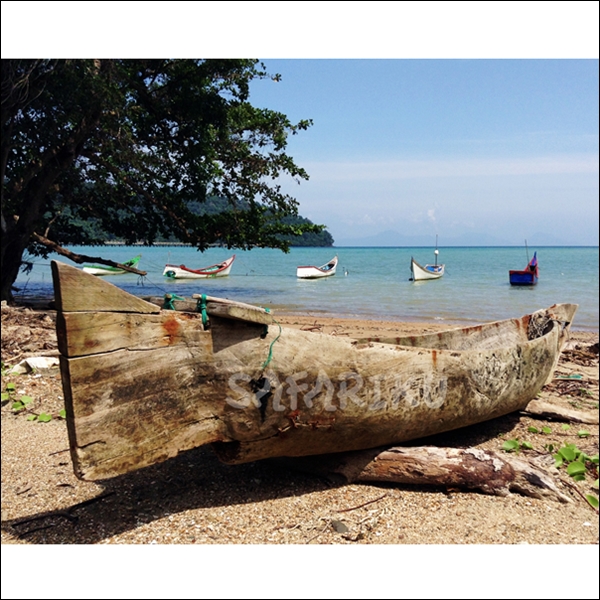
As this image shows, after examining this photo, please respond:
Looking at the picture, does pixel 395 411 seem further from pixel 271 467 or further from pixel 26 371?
pixel 26 371

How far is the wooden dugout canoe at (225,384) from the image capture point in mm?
2105

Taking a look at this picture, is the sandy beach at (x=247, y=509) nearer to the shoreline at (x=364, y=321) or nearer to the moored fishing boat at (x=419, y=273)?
the shoreline at (x=364, y=321)

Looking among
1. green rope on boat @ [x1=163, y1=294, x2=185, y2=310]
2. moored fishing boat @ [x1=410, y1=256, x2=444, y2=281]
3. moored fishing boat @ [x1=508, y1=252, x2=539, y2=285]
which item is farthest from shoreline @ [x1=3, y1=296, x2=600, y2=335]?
moored fishing boat @ [x1=410, y1=256, x2=444, y2=281]

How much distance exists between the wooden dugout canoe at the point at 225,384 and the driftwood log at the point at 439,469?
0.36ft

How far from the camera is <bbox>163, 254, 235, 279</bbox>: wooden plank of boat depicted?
22156mm

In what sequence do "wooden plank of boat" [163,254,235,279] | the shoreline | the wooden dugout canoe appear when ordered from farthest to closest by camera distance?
"wooden plank of boat" [163,254,235,279], the shoreline, the wooden dugout canoe

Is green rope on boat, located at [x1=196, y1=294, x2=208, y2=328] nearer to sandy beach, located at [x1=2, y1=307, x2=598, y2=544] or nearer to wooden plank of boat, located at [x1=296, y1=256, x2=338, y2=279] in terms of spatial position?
sandy beach, located at [x1=2, y1=307, x2=598, y2=544]

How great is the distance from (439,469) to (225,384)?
1.29 m

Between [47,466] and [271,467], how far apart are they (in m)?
1.39

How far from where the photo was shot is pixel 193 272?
2284 cm

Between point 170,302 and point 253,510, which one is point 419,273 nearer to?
point 253,510

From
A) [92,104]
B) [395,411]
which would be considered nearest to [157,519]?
[395,411]

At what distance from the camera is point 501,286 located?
1880cm

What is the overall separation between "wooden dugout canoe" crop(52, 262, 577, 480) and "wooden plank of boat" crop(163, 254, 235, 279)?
65.4 ft
